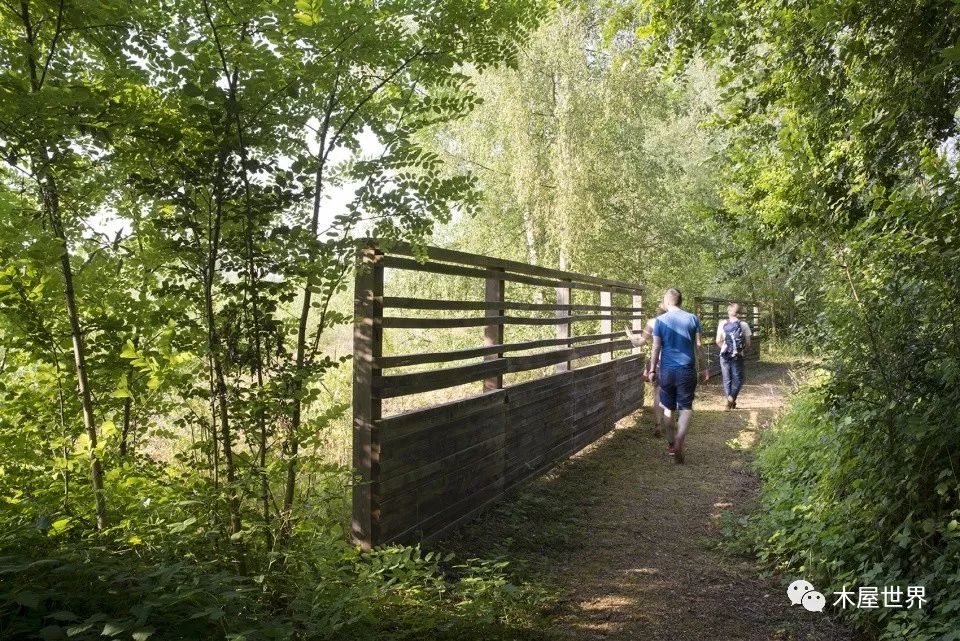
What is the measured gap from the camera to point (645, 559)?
4656mm

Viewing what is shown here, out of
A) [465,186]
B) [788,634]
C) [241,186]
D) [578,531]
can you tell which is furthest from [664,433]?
[241,186]

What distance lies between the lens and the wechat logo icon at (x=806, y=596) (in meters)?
3.73

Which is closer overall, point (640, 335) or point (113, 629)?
point (113, 629)

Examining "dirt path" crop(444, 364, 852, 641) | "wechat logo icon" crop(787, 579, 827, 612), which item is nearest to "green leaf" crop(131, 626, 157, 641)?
"dirt path" crop(444, 364, 852, 641)

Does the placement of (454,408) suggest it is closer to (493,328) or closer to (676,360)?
(493,328)

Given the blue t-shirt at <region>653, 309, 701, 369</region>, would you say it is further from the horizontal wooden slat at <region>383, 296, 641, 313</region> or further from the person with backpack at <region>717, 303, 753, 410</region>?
the person with backpack at <region>717, 303, 753, 410</region>

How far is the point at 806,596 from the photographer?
3.82 metres

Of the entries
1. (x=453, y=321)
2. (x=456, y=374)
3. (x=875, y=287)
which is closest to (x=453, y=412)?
(x=456, y=374)

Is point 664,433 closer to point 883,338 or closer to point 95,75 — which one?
point 883,338

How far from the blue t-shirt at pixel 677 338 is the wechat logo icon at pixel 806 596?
389 cm

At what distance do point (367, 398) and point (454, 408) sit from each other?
1054 mm

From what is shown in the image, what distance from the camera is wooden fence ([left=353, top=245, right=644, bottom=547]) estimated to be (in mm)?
3887

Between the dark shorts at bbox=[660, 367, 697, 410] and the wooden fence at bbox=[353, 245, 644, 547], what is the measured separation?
905mm

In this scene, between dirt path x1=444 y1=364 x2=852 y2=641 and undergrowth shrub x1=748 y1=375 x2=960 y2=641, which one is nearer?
undergrowth shrub x1=748 y1=375 x2=960 y2=641
